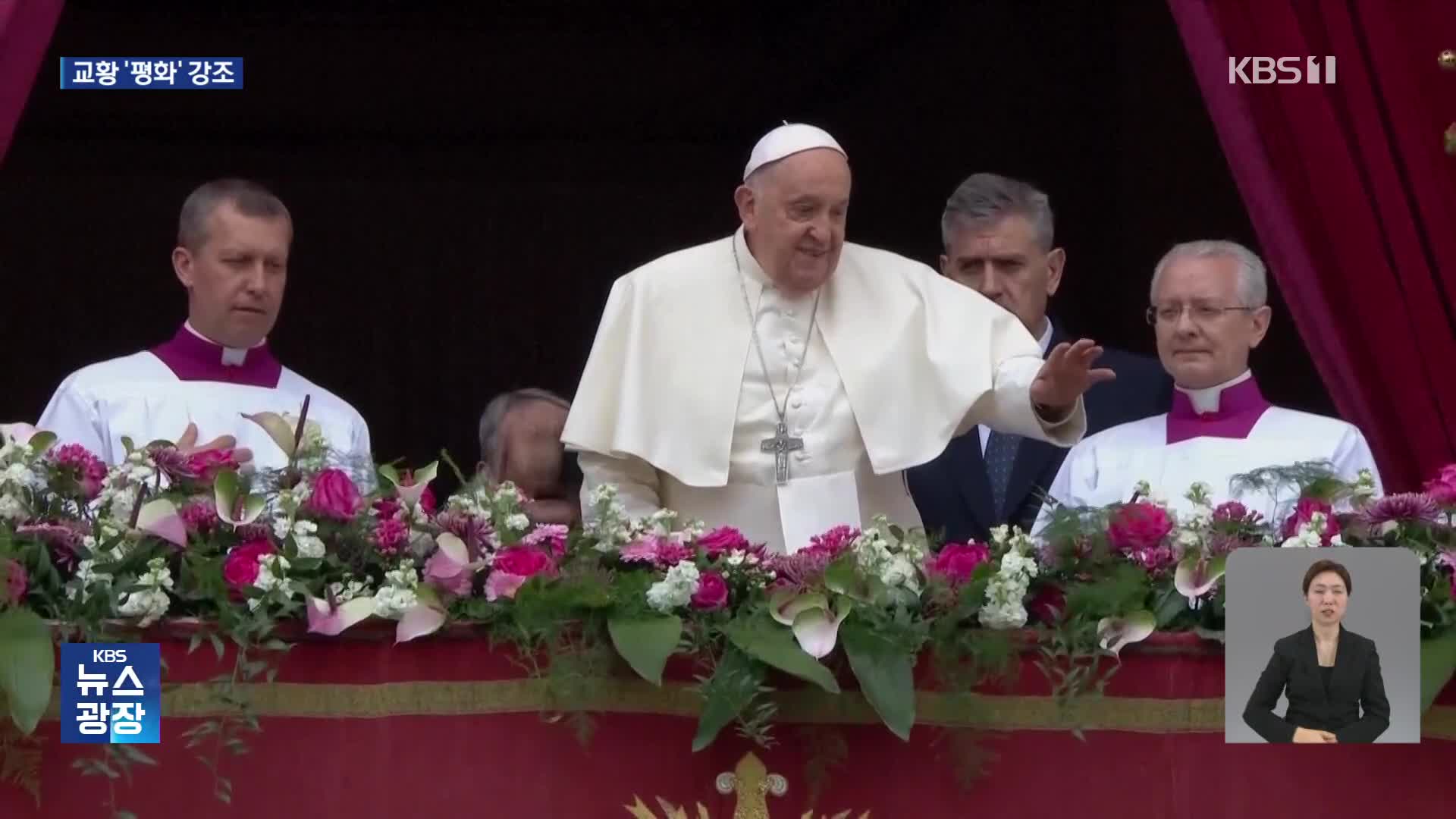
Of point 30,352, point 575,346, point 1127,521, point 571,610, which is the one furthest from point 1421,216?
point 30,352

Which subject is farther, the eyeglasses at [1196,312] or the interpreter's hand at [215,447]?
A: the eyeglasses at [1196,312]

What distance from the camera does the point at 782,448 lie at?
192 inches

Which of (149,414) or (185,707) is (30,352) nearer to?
(149,414)

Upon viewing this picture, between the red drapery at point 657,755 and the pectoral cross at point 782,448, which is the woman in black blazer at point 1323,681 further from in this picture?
the pectoral cross at point 782,448

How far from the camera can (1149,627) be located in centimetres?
403

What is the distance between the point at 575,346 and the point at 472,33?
0.99 metres

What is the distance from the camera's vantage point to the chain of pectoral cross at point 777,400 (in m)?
4.87


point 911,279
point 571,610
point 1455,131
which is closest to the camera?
point 571,610

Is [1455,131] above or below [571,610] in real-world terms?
above

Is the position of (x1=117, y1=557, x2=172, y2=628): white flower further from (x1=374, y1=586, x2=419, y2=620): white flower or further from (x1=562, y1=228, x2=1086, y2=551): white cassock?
(x1=562, y1=228, x2=1086, y2=551): white cassock

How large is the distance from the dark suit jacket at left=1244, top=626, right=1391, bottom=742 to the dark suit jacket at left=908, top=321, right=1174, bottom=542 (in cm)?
127

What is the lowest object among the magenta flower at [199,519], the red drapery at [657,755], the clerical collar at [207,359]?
the red drapery at [657,755]

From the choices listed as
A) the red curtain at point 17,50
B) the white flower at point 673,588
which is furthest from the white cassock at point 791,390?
the red curtain at point 17,50

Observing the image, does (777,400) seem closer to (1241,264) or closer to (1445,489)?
(1241,264)
